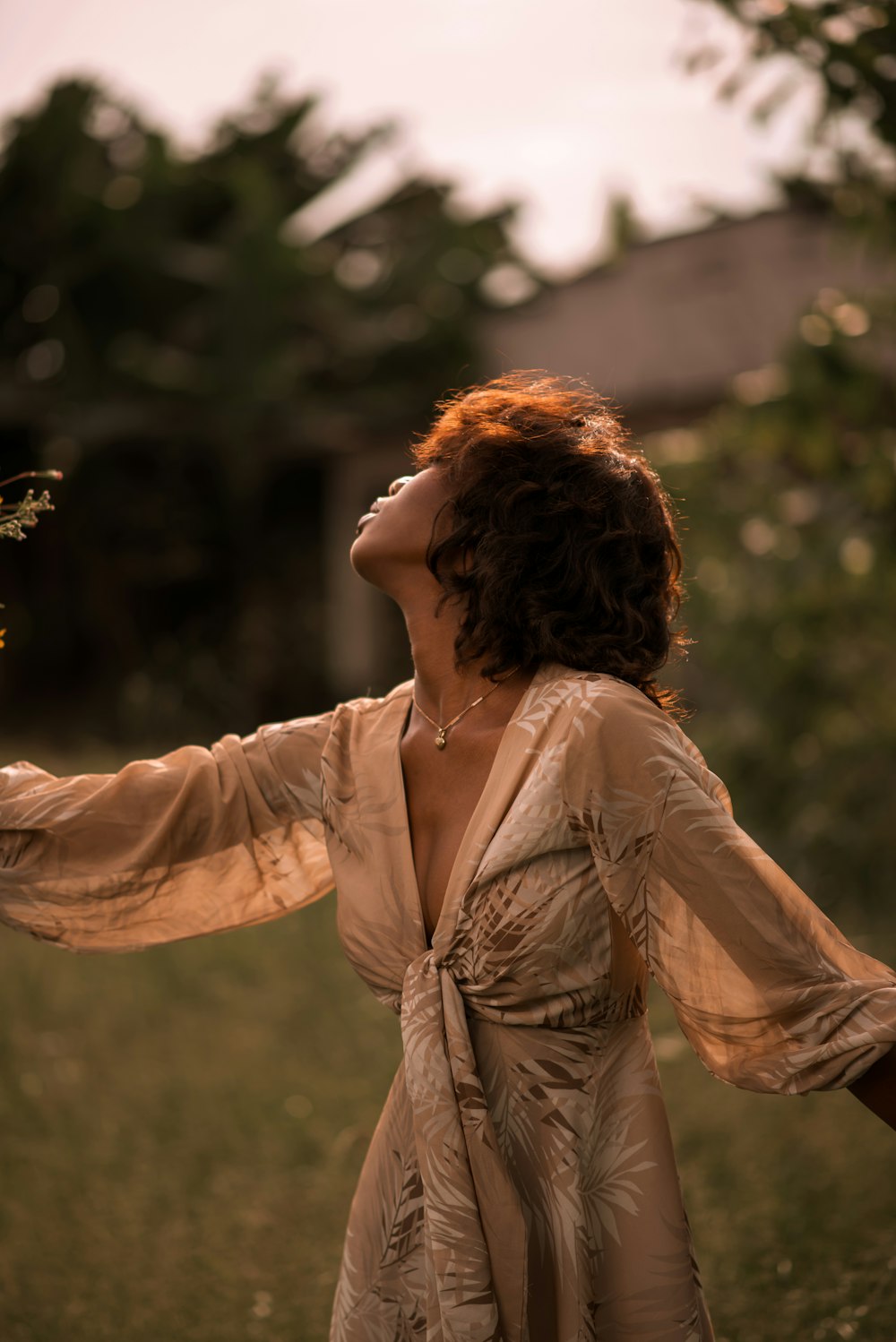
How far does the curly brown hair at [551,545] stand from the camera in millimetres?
1729

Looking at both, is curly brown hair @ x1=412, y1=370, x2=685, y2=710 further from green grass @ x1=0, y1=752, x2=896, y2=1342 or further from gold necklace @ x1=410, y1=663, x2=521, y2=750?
green grass @ x1=0, y1=752, x2=896, y2=1342

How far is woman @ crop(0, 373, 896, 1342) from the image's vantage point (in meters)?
1.56

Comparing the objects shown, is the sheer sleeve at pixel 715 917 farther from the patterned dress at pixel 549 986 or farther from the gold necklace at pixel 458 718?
the gold necklace at pixel 458 718

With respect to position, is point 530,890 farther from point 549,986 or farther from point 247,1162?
point 247,1162

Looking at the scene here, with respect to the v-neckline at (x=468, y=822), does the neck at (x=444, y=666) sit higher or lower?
higher

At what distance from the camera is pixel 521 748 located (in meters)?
1.67

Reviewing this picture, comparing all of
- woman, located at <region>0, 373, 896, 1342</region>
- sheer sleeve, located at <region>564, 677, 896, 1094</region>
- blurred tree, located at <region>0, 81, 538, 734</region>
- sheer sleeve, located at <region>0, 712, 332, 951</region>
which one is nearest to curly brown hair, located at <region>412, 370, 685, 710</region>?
woman, located at <region>0, 373, 896, 1342</region>

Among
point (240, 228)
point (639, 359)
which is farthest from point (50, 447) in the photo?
point (639, 359)

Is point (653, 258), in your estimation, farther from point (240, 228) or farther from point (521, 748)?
point (521, 748)

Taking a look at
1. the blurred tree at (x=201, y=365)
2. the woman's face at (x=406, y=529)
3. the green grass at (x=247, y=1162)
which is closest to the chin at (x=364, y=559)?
the woman's face at (x=406, y=529)

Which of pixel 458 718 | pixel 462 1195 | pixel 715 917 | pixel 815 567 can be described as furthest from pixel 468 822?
pixel 815 567

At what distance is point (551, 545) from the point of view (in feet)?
5.71

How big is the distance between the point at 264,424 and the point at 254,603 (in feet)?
7.16

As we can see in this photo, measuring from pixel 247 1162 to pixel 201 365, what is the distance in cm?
964
